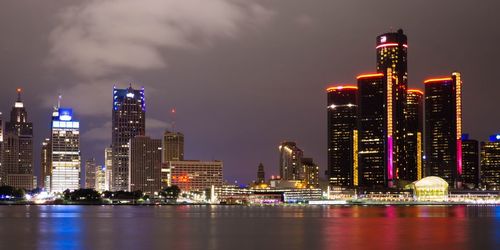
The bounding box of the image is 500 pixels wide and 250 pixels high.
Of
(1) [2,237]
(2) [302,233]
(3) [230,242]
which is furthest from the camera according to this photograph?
(2) [302,233]

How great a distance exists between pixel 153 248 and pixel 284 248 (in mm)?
12856

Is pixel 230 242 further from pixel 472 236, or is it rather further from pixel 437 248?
pixel 472 236

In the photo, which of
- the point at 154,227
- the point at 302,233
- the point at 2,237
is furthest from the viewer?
the point at 154,227

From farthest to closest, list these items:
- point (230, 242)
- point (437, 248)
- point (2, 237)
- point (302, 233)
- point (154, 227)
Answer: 1. point (154, 227)
2. point (302, 233)
3. point (2, 237)
4. point (230, 242)
5. point (437, 248)

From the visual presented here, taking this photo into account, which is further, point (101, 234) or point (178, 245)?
point (101, 234)

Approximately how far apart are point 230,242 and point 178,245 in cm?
658

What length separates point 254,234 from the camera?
3907 inches

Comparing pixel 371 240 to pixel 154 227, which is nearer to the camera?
pixel 371 240

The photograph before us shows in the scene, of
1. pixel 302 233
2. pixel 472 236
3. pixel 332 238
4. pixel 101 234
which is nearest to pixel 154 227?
pixel 101 234

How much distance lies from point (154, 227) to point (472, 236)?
44857mm

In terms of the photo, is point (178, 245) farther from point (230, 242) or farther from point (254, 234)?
point (254, 234)

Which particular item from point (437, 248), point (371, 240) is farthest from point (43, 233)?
point (437, 248)

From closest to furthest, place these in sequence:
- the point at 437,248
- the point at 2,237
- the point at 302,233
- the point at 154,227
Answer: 1. the point at 437,248
2. the point at 2,237
3. the point at 302,233
4. the point at 154,227

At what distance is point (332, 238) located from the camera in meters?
91.1
